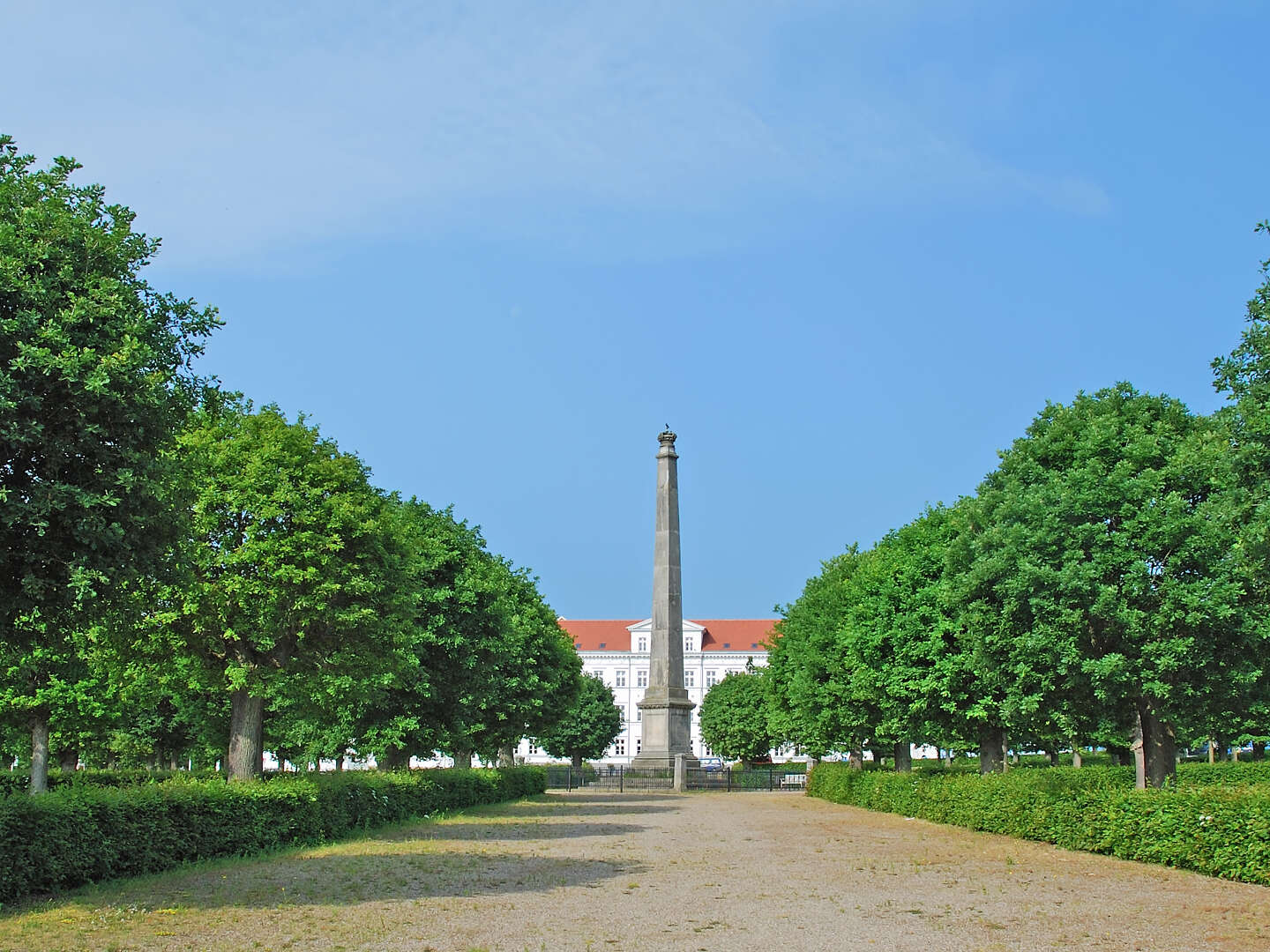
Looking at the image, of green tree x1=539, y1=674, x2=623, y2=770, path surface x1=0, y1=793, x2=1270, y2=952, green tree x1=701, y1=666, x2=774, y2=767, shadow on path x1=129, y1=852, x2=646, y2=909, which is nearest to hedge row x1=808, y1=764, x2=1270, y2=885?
path surface x1=0, y1=793, x2=1270, y2=952

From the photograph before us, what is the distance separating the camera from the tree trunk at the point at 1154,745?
2359cm

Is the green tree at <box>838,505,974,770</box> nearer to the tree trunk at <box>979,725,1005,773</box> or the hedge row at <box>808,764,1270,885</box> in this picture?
the tree trunk at <box>979,725,1005,773</box>

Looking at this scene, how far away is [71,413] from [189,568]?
108 inches

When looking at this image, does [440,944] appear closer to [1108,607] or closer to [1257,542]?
[1257,542]

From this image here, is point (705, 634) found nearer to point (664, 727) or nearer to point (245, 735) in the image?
point (664, 727)

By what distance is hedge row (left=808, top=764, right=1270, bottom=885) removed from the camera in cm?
1557

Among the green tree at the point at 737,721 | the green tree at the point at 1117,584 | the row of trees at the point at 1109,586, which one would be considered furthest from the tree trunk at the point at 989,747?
the green tree at the point at 737,721

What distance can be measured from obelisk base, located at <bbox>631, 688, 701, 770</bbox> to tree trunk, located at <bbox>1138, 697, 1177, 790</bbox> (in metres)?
32.2

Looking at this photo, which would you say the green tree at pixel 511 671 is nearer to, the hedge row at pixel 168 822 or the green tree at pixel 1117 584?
the hedge row at pixel 168 822

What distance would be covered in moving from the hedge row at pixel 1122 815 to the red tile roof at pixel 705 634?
114992 millimetres


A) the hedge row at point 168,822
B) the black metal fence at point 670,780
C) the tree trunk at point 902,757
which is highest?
the hedge row at point 168,822

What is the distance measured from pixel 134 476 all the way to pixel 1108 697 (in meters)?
18.4

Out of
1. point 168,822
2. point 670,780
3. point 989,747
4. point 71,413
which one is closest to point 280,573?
point 168,822

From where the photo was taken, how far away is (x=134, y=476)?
12070 millimetres
